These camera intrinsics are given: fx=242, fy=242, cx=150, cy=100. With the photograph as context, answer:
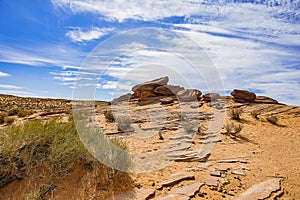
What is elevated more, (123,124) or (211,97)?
(211,97)

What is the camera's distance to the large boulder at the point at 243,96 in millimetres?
21609

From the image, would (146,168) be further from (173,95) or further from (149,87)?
(149,87)

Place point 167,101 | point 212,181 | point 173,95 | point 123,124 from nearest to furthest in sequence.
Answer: point 212,181 → point 123,124 → point 167,101 → point 173,95

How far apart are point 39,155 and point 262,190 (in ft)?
14.4

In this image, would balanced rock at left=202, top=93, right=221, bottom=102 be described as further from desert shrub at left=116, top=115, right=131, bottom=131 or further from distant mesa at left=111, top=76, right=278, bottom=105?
desert shrub at left=116, top=115, right=131, bottom=131

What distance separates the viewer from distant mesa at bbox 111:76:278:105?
21.7m

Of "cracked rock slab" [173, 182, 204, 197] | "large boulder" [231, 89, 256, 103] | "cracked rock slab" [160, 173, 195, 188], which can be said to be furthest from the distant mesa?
"cracked rock slab" [173, 182, 204, 197]

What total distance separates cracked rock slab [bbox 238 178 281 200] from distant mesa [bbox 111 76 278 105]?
15969 mm

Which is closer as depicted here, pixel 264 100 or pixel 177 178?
pixel 177 178

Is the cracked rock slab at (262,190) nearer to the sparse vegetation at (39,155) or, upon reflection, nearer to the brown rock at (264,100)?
the sparse vegetation at (39,155)

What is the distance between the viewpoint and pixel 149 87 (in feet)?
80.2

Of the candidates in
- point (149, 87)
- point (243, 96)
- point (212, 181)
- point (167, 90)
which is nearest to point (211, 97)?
point (243, 96)

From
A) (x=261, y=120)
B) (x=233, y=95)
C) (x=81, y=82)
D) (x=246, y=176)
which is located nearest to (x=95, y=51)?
(x=81, y=82)

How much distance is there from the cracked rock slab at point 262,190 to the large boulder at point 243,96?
1721 centimetres
